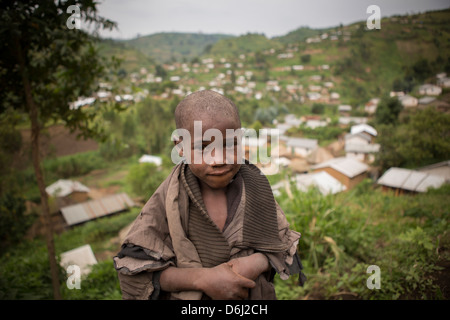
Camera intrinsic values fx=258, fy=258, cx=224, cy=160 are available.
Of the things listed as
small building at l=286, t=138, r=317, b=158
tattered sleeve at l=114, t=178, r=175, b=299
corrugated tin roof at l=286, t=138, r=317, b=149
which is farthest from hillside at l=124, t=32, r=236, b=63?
tattered sleeve at l=114, t=178, r=175, b=299

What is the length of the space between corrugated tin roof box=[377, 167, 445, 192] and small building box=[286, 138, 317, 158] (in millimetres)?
15373

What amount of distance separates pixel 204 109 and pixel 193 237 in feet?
1.88

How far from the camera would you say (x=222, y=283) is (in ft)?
3.40

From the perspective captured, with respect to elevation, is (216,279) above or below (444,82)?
below

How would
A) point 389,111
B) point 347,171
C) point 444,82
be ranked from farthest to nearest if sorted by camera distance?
point 389,111
point 347,171
point 444,82

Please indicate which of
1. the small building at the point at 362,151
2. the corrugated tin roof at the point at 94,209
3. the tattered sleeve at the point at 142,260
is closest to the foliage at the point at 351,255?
the tattered sleeve at the point at 142,260

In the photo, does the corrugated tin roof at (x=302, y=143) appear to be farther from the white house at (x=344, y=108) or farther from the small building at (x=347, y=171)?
the white house at (x=344, y=108)

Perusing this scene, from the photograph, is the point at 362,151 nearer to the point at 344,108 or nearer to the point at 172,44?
the point at 344,108

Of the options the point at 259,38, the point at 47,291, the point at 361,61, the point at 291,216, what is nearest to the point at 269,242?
the point at 291,216

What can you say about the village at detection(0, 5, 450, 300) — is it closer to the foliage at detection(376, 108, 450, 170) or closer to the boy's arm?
the foliage at detection(376, 108, 450, 170)

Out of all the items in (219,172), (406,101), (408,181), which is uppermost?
(406,101)

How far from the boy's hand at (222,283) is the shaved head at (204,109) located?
61cm

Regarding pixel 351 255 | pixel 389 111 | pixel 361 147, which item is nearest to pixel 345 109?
pixel 389 111

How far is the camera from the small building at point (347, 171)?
2156 cm
